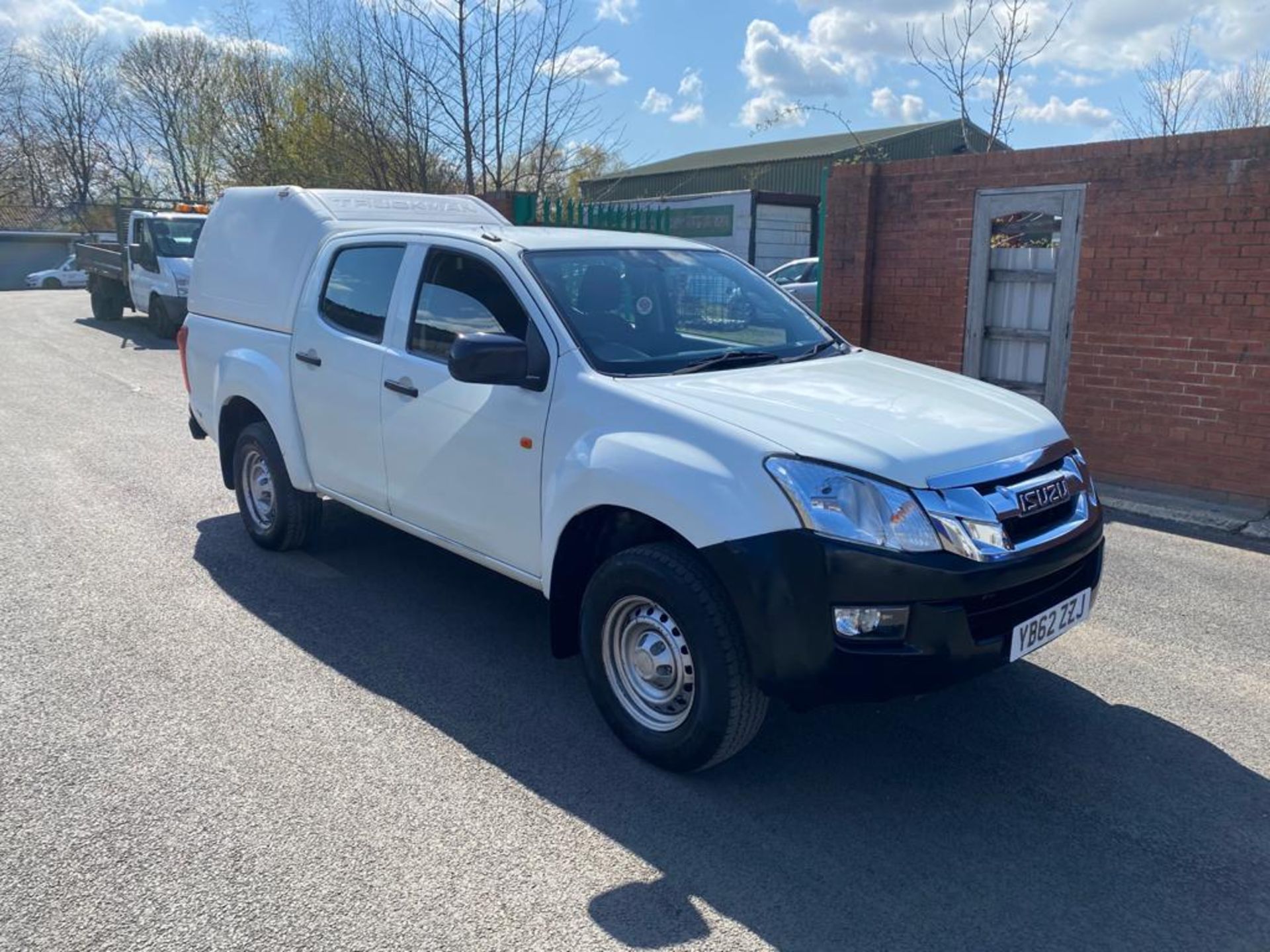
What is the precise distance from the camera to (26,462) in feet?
27.7

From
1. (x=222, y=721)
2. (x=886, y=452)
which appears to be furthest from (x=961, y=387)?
(x=222, y=721)

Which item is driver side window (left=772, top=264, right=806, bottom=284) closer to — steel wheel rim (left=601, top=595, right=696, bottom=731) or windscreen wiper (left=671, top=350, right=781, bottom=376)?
windscreen wiper (left=671, top=350, right=781, bottom=376)

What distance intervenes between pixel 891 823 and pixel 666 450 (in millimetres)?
1439

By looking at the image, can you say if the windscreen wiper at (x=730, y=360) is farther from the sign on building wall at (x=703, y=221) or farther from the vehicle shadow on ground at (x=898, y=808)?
the sign on building wall at (x=703, y=221)

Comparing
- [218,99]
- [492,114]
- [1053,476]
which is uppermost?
[218,99]

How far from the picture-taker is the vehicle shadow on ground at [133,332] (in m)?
17.3

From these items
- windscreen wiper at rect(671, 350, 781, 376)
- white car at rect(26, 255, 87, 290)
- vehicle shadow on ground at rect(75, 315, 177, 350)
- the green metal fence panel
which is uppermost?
the green metal fence panel

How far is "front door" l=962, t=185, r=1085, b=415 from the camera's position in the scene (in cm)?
829

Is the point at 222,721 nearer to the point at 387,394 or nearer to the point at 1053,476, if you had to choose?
the point at 387,394

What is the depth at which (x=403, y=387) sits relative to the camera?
15.7ft

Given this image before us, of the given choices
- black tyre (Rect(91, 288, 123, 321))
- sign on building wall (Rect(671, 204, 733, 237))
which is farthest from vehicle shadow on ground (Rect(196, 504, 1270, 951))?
black tyre (Rect(91, 288, 123, 321))

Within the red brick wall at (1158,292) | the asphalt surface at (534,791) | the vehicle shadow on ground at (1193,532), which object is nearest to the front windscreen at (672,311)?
the asphalt surface at (534,791)

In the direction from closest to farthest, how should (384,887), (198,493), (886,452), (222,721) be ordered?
(384,887) < (886,452) < (222,721) < (198,493)

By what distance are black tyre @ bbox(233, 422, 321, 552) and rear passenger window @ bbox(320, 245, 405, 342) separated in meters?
0.99
